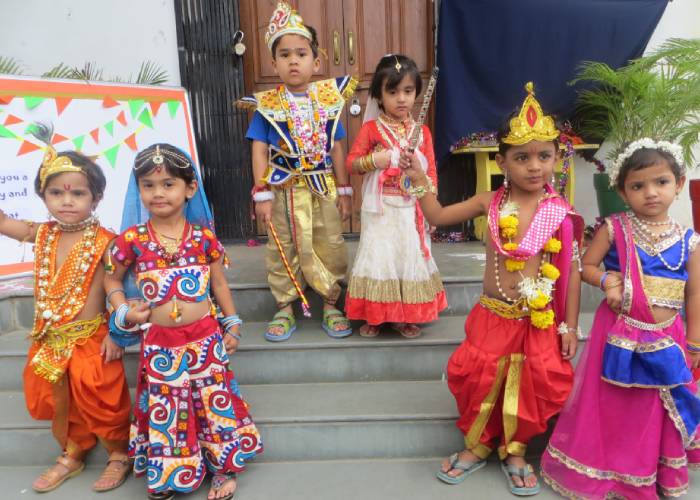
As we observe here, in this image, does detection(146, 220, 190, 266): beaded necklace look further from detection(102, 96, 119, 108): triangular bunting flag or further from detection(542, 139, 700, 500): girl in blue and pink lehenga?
detection(102, 96, 119, 108): triangular bunting flag

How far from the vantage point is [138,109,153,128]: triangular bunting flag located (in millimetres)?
4359

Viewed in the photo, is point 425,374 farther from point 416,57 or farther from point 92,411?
point 416,57

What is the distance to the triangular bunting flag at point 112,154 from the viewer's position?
4.19m

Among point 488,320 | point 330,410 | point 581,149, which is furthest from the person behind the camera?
point 581,149

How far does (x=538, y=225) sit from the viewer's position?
206 centimetres

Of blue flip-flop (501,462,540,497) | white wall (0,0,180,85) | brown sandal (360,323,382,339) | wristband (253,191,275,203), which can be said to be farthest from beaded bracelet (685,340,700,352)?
white wall (0,0,180,85)

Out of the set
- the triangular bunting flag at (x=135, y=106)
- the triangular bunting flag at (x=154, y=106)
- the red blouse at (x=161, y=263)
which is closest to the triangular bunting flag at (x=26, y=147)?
the triangular bunting flag at (x=135, y=106)

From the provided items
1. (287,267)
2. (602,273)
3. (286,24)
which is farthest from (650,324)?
(286,24)

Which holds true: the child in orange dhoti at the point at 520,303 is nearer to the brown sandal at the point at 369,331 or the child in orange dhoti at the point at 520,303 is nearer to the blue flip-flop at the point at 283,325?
the brown sandal at the point at 369,331

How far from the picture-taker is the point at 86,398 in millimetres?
2205

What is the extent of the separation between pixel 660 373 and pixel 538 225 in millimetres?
707

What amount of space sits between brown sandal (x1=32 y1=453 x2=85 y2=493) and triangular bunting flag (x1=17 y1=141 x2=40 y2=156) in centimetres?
244

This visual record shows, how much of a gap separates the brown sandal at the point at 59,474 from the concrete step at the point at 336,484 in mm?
27

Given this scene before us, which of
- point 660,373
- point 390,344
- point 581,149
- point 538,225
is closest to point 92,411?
point 390,344
